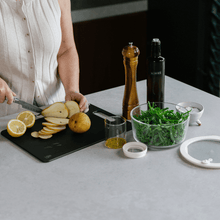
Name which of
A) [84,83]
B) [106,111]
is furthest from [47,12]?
[84,83]

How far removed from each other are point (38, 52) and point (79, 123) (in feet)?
1.79

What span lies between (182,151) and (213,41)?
1993 millimetres

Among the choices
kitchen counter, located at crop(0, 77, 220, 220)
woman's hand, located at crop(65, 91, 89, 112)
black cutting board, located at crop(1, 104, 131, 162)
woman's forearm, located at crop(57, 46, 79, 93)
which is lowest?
kitchen counter, located at crop(0, 77, 220, 220)

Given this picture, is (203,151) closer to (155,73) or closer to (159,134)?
(159,134)

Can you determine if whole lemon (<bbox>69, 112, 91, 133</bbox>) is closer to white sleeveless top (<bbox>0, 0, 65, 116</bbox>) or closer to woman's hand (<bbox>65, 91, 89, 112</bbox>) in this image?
woman's hand (<bbox>65, 91, 89, 112</bbox>)

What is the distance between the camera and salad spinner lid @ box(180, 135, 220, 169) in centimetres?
106

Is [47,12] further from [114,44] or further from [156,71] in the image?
[114,44]

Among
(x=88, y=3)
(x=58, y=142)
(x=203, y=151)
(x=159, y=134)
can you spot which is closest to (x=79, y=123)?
(x=58, y=142)

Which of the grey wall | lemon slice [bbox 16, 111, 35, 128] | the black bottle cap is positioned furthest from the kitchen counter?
the grey wall

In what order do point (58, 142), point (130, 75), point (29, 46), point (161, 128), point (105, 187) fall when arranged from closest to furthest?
1. point (105, 187)
2. point (161, 128)
3. point (58, 142)
4. point (130, 75)
5. point (29, 46)

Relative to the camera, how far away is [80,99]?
1433 millimetres

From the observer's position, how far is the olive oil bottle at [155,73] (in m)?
1.27

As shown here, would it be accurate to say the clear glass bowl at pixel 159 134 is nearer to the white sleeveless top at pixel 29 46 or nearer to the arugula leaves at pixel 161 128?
the arugula leaves at pixel 161 128

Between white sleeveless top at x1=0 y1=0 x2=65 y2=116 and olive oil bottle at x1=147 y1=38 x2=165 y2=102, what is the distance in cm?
57
